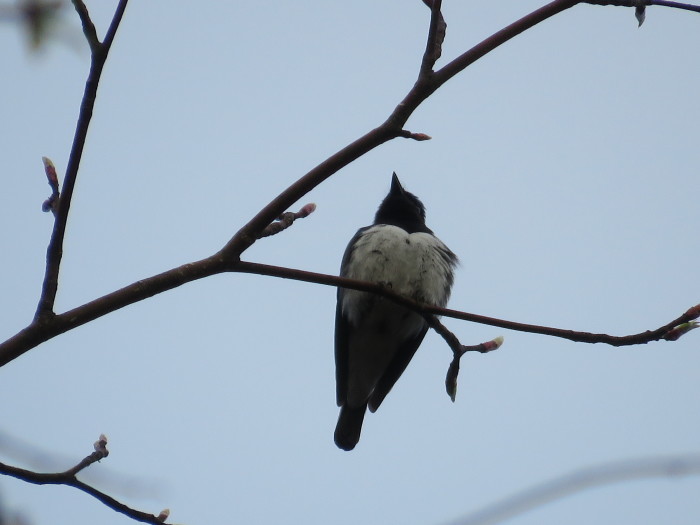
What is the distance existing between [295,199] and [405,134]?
43 centimetres

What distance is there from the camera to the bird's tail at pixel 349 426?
19.3ft

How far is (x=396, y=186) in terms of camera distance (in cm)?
685

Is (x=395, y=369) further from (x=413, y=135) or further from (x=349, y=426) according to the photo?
(x=413, y=135)

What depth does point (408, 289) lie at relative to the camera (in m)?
5.42

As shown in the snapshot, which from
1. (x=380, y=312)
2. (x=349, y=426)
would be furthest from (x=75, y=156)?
(x=349, y=426)

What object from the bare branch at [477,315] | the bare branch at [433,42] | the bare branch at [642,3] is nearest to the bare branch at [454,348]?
the bare branch at [477,315]

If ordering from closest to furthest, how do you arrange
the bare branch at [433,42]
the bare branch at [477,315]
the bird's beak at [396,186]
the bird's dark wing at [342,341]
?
the bare branch at [477,315], the bare branch at [433,42], the bird's dark wing at [342,341], the bird's beak at [396,186]

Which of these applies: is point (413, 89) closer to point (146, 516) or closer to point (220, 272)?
point (220, 272)

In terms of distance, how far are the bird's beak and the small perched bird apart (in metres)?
0.46

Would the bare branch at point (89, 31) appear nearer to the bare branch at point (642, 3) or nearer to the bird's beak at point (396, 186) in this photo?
the bare branch at point (642, 3)

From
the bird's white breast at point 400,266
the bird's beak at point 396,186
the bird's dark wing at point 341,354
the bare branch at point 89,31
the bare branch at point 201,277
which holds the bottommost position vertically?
the bare branch at point 201,277

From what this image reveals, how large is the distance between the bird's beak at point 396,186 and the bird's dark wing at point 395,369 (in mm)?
1429

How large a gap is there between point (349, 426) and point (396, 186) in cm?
205

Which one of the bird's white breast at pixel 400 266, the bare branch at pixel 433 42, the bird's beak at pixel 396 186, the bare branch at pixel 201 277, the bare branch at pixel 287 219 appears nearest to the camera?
the bare branch at pixel 201 277
